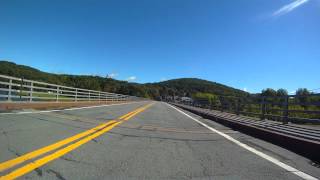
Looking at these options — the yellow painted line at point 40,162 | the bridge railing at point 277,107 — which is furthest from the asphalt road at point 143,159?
the bridge railing at point 277,107

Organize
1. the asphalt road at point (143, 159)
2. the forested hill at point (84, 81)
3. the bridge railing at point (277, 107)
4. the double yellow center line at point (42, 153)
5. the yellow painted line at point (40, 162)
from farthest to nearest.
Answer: the forested hill at point (84, 81), the bridge railing at point (277, 107), the asphalt road at point (143, 159), the double yellow center line at point (42, 153), the yellow painted line at point (40, 162)

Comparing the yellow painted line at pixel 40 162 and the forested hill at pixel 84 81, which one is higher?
the forested hill at pixel 84 81

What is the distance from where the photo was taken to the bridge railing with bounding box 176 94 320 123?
10.3m

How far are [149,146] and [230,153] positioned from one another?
5.71ft

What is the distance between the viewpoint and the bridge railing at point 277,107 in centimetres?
1034

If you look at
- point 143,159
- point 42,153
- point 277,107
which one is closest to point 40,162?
point 42,153

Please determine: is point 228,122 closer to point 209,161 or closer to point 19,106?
point 209,161

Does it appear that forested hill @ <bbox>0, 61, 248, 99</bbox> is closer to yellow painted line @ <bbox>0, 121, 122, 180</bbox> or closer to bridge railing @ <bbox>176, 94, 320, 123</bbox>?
bridge railing @ <bbox>176, 94, 320, 123</bbox>

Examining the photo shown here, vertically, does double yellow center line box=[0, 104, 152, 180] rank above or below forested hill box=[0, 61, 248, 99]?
below

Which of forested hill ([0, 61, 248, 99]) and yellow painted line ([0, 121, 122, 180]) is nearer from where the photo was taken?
yellow painted line ([0, 121, 122, 180])

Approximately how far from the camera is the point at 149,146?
6.53 m

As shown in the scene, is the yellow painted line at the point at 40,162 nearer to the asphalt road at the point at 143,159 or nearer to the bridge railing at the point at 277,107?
the asphalt road at the point at 143,159

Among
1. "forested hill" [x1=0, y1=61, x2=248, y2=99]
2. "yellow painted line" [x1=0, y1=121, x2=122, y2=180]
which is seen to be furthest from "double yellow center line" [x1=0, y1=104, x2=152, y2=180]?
"forested hill" [x1=0, y1=61, x2=248, y2=99]

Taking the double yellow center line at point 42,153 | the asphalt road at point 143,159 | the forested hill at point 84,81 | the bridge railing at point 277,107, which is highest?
the forested hill at point 84,81
